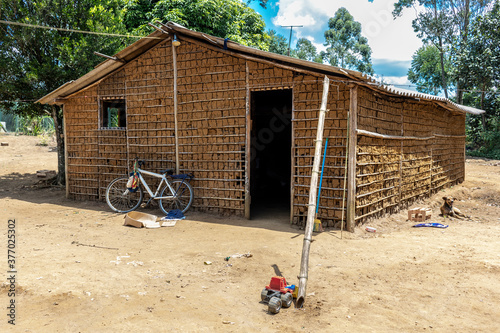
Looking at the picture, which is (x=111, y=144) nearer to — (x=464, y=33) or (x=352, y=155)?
(x=352, y=155)

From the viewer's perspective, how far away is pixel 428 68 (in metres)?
29.3

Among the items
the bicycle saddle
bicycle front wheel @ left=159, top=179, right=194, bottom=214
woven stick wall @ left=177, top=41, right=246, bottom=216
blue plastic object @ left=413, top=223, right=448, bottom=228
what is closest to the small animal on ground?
blue plastic object @ left=413, top=223, right=448, bottom=228

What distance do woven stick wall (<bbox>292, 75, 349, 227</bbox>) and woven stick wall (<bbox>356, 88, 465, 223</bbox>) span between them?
14.0 inches

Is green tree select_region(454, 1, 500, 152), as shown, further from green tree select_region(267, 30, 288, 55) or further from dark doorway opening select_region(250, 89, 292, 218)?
green tree select_region(267, 30, 288, 55)

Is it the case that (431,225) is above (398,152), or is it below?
below

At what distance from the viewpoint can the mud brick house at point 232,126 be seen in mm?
6180

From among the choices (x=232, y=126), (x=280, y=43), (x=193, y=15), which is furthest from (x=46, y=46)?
(x=280, y=43)

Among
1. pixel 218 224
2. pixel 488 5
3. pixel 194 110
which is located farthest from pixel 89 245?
pixel 488 5

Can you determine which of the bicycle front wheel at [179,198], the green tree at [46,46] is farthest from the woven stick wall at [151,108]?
the green tree at [46,46]

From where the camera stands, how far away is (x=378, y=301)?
3.55 metres

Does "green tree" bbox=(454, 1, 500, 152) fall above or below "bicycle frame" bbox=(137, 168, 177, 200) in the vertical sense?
above

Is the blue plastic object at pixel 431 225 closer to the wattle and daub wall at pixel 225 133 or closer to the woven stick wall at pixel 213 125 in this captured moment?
the wattle and daub wall at pixel 225 133

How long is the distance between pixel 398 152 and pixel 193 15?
12.2 m

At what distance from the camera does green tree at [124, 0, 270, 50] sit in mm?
15812
